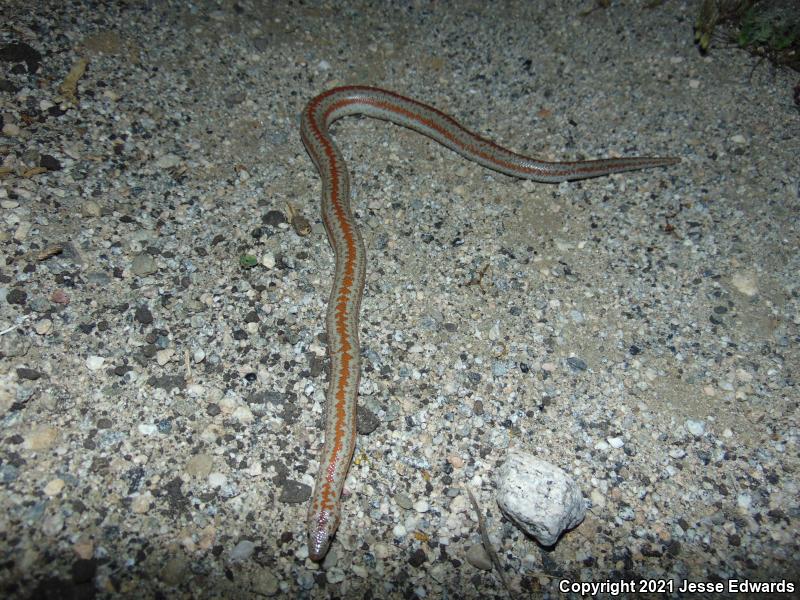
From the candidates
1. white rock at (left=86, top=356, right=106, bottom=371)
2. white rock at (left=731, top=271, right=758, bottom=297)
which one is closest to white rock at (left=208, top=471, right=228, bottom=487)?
white rock at (left=86, top=356, right=106, bottom=371)

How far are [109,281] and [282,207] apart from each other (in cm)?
152

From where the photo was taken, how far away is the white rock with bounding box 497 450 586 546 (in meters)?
3.13

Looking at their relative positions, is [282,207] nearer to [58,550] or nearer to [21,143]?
[21,143]

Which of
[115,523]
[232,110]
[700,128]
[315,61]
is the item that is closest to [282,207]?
[232,110]

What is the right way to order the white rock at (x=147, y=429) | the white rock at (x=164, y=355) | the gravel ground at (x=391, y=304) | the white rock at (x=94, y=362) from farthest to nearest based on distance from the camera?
the white rock at (x=164, y=355)
the white rock at (x=94, y=362)
the white rock at (x=147, y=429)
the gravel ground at (x=391, y=304)

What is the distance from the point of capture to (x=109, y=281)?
3840 mm

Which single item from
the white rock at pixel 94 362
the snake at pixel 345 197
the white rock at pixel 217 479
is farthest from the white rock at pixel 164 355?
the snake at pixel 345 197

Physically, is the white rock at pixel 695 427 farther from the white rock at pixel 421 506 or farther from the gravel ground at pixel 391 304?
the white rock at pixel 421 506

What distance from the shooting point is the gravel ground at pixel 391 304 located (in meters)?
3.21

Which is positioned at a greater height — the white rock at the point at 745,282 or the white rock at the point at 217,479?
the white rock at the point at 745,282

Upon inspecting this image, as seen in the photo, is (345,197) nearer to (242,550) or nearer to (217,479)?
(217,479)

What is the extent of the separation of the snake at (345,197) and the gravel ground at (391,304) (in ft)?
0.49

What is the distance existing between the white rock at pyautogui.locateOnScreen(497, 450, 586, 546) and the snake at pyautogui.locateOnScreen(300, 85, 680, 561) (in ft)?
3.50

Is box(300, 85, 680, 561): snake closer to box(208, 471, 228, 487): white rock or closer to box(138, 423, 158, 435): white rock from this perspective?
box(208, 471, 228, 487): white rock
